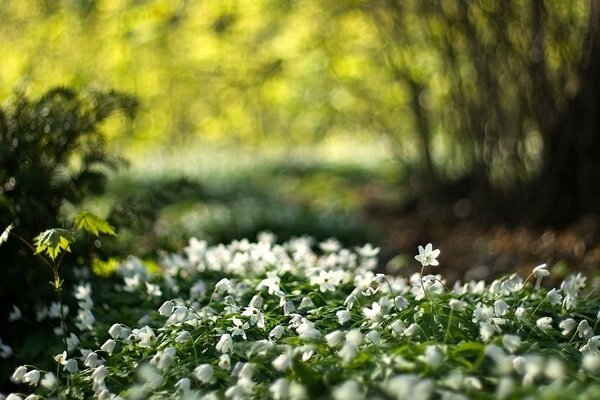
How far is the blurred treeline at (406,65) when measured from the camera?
7195 millimetres

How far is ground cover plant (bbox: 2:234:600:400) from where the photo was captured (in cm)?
243

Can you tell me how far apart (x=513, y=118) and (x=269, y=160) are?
26.3 ft

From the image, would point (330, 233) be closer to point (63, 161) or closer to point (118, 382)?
point (63, 161)

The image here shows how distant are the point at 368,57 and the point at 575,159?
118 inches

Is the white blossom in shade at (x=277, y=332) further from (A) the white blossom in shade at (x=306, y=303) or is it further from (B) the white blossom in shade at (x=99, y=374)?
(B) the white blossom in shade at (x=99, y=374)

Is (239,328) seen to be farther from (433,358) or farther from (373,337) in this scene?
(433,358)

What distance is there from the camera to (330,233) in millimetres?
7918

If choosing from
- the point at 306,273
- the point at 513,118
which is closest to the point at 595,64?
the point at 513,118

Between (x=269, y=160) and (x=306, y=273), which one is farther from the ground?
(x=306, y=273)

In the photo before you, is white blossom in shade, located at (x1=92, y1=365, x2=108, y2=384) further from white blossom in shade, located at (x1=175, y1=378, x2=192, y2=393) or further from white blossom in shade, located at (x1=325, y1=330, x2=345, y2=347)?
white blossom in shade, located at (x1=325, y1=330, x2=345, y2=347)

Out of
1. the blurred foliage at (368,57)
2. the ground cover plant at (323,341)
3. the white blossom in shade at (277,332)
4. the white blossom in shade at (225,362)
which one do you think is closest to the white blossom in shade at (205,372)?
the ground cover plant at (323,341)

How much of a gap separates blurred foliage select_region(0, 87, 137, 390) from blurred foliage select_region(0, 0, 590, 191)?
0.35m

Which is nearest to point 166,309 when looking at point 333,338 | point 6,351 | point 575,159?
point 333,338

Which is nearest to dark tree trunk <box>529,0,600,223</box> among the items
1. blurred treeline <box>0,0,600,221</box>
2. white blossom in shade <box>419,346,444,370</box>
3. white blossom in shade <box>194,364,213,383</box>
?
blurred treeline <box>0,0,600,221</box>
